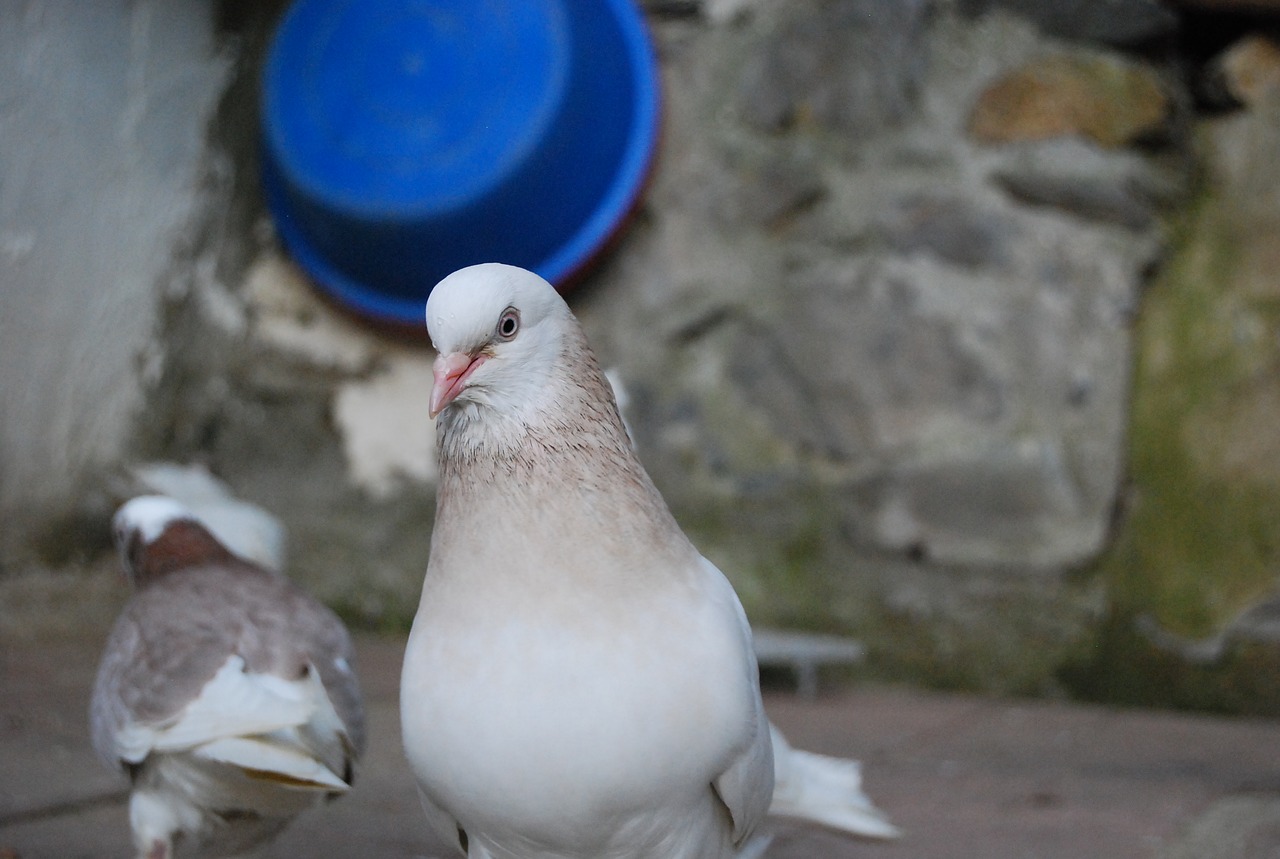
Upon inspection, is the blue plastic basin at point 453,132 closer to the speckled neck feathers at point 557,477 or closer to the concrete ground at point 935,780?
the concrete ground at point 935,780

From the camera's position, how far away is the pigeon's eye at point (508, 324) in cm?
122

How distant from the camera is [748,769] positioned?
1236 millimetres

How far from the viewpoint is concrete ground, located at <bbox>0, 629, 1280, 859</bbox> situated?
172 cm

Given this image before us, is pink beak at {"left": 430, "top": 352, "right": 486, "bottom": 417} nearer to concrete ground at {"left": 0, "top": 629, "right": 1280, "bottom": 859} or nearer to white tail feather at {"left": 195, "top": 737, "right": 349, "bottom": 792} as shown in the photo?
white tail feather at {"left": 195, "top": 737, "right": 349, "bottom": 792}

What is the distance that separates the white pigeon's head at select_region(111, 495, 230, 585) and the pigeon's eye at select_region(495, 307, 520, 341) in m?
0.92

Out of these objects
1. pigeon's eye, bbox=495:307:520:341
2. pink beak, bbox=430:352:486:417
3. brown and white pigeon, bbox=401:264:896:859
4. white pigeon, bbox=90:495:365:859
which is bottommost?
white pigeon, bbox=90:495:365:859

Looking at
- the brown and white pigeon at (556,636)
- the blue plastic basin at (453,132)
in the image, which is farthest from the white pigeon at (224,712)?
the blue plastic basin at (453,132)

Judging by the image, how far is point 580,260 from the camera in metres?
2.83

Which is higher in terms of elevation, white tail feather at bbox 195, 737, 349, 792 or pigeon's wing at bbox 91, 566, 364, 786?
white tail feather at bbox 195, 737, 349, 792

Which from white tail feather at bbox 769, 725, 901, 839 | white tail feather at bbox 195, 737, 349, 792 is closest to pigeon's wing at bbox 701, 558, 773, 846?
white tail feather at bbox 769, 725, 901, 839

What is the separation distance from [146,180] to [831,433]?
5.49 feet

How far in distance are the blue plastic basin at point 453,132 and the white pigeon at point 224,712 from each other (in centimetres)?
116

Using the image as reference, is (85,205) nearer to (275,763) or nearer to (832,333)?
(832,333)

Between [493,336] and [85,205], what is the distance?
6.42 ft
